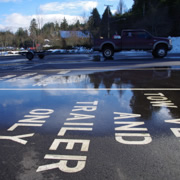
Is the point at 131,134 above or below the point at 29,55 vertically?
below

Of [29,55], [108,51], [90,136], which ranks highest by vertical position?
[108,51]

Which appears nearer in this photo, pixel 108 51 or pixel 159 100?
pixel 159 100

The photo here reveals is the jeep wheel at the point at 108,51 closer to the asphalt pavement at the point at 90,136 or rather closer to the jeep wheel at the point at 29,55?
the jeep wheel at the point at 29,55

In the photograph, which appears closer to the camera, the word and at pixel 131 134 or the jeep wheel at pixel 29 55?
the word and at pixel 131 134

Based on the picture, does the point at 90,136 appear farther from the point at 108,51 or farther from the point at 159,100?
the point at 108,51

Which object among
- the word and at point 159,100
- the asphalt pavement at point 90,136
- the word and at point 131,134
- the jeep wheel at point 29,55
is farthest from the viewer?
the jeep wheel at point 29,55

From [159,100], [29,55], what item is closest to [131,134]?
[159,100]

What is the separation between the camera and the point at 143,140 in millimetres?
3021

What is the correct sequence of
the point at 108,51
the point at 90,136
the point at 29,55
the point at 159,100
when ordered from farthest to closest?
the point at 29,55 → the point at 108,51 → the point at 159,100 → the point at 90,136

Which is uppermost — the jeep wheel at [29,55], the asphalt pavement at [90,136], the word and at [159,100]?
the jeep wheel at [29,55]

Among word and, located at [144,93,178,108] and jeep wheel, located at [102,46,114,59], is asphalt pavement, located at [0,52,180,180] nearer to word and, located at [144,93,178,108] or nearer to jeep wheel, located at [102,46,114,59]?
word and, located at [144,93,178,108]

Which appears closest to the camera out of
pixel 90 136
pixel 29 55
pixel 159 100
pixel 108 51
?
pixel 90 136

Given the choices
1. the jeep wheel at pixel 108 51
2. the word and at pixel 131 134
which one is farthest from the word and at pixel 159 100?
the jeep wheel at pixel 108 51

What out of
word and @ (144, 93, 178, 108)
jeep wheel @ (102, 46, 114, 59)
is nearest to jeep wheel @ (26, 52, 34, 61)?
jeep wheel @ (102, 46, 114, 59)
